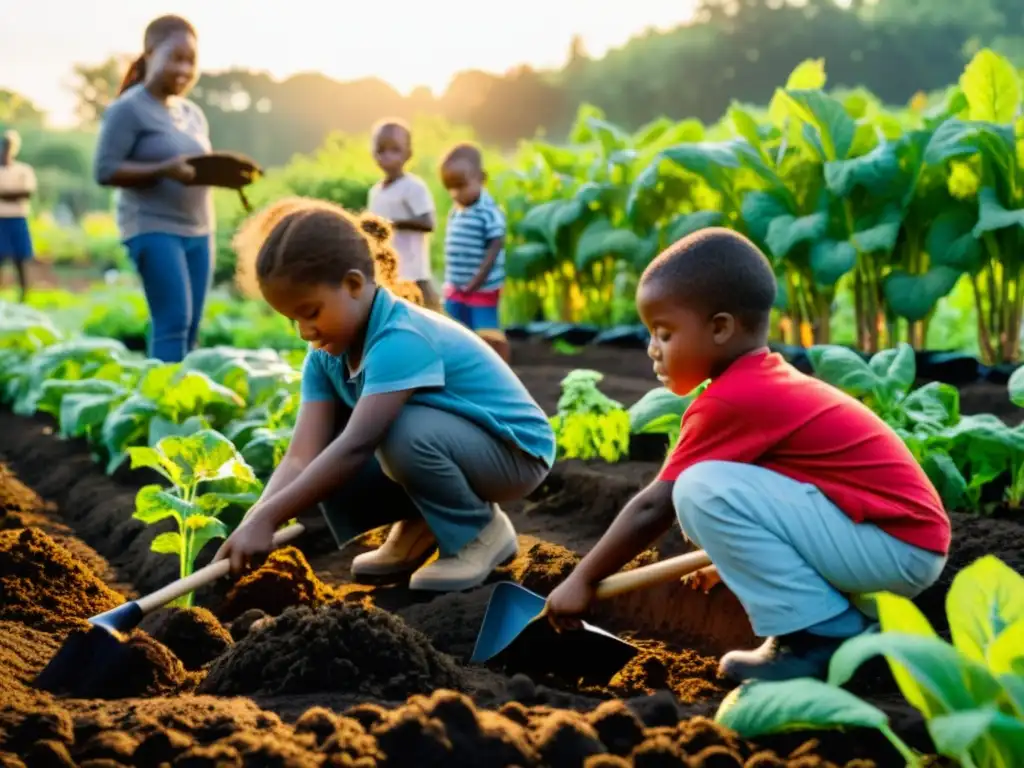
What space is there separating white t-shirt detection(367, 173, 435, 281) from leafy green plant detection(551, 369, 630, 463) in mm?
2584

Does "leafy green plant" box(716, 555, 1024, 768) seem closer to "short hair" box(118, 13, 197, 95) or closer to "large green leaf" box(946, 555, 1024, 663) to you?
"large green leaf" box(946, 555, 1024, 663)

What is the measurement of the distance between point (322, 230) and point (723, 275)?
1.04 metres

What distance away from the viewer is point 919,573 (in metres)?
2.09

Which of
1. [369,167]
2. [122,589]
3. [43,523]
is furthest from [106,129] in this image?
[369,167]

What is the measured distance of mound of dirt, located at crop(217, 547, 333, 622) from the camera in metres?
2.93

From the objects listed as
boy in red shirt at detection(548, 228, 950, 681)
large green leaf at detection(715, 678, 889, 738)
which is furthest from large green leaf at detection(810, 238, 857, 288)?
large green leaf at detection(715, 678, 889, 738)

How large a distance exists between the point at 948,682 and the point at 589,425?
2352mm

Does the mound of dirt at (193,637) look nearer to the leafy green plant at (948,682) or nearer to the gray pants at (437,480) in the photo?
the gray pants at (437,480)

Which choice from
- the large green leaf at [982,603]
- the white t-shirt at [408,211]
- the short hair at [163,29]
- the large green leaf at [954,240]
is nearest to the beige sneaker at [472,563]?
the large green leaf at [982,603]

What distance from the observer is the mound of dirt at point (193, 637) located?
2.57m

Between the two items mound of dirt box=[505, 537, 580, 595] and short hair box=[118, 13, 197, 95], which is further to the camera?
short hair box=[118, 13, 197, 95]

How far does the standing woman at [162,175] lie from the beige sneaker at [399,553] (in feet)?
8.03

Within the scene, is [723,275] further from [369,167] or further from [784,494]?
[369,167]

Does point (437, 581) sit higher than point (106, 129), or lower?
lower
